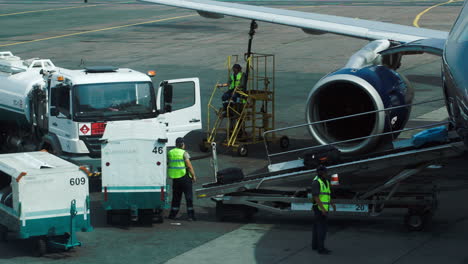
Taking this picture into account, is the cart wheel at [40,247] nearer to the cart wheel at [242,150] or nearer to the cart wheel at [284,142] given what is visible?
the cart wheel at [242,150]

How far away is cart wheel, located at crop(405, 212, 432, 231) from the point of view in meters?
15.5

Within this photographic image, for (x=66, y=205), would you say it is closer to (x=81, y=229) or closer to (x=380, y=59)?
(x=81, y=229)

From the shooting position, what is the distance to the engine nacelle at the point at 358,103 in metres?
18.1

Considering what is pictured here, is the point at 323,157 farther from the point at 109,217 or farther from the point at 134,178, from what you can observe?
the point at 109,217

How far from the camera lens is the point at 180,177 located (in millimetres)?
16953

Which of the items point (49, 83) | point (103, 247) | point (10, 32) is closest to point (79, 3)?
point (10, 32)

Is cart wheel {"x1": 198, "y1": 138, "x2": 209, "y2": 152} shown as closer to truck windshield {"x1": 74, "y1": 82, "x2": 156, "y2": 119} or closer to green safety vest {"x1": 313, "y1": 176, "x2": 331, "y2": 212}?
truck windshield {"x1": 74, "y1": 82, "x2": 156, "y2": 119}

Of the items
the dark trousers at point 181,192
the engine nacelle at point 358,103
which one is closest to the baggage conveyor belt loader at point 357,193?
the dark trousers at point 181,192

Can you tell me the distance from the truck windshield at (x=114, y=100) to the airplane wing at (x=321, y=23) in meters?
4.64

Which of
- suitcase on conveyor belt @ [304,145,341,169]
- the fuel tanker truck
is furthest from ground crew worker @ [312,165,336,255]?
the fuel tanker truck

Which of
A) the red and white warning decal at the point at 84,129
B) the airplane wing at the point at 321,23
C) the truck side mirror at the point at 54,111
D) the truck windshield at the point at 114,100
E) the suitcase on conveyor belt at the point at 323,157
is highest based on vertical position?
the airplane wing at the point at 321,23

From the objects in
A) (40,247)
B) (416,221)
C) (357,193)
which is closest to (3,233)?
(40,247)

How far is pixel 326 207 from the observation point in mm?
14500

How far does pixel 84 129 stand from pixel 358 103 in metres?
6.54
